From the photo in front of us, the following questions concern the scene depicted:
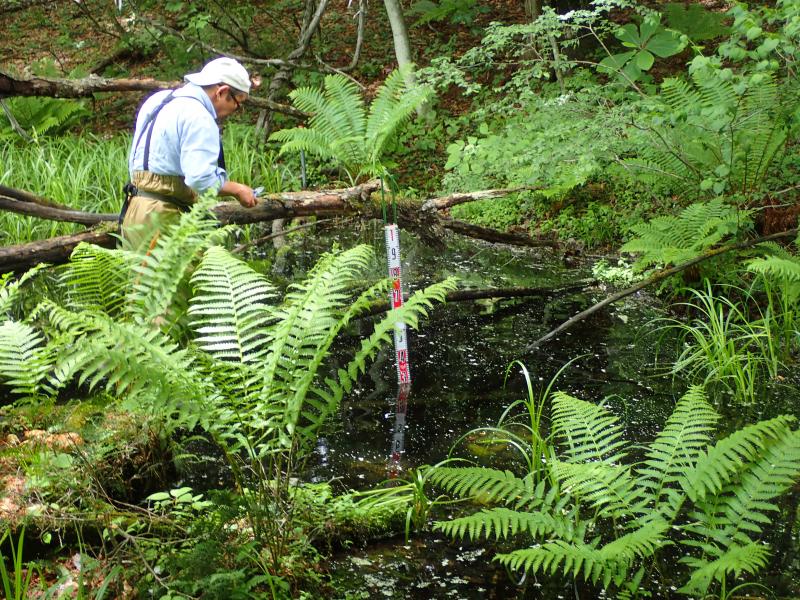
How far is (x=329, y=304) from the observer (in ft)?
9.23

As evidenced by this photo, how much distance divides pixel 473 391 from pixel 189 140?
2.24 meters

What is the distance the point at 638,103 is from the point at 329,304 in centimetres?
391

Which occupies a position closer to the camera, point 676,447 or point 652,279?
point 676,447

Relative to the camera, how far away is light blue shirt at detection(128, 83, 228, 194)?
4223 millimetres

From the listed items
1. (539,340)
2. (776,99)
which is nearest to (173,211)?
(539,340)

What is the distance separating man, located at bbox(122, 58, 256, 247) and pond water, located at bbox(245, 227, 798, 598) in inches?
62.0

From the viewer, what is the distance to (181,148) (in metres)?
4.29

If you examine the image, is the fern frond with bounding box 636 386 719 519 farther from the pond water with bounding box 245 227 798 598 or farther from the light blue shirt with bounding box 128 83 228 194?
the light blue shirt with bounding box 128 83 228 194

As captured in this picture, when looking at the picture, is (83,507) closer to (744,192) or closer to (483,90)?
(744,192)

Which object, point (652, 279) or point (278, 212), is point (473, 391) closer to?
point (652, 279)

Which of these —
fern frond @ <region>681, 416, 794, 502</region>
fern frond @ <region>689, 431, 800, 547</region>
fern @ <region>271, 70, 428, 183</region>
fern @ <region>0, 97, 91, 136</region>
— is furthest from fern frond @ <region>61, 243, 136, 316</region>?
fern @ <region>0, 97, 91, 136</region>

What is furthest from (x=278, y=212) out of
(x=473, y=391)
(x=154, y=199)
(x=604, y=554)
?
(x=604, y=554)

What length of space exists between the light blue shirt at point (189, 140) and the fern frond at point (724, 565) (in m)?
3.05

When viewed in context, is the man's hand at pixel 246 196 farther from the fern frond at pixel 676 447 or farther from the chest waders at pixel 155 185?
the fern frond at pixel 676 447
